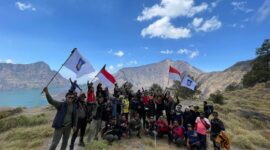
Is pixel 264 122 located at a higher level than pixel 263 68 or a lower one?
lower

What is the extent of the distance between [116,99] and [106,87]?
92 centimetres

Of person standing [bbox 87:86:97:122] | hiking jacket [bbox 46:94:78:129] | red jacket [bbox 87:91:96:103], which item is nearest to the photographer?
hiking jacket [bbox 46:94:78:129]

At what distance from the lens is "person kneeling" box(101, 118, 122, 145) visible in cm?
1303

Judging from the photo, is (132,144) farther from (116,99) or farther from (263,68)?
(263,68)

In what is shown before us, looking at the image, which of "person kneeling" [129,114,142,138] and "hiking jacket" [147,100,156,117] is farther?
"hiking jacket" [147,100,156,117]

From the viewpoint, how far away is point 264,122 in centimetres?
2833

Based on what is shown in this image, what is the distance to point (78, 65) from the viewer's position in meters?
11.9

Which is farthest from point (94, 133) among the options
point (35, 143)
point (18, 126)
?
point (18, 126)

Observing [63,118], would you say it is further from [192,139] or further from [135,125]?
[192,139]

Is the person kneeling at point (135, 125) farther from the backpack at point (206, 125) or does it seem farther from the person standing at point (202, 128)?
the backpack at point (206, 125)

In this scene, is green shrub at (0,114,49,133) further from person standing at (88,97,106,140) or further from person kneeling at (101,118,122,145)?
person standing at (88,97,106,140)

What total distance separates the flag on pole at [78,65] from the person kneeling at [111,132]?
3.06m

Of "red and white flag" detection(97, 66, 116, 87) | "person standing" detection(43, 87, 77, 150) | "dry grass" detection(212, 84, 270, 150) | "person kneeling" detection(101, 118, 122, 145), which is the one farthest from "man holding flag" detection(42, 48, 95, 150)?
"dry grass" detection(212, 84, 270, 150)

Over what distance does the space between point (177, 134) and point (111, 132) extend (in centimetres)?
380
